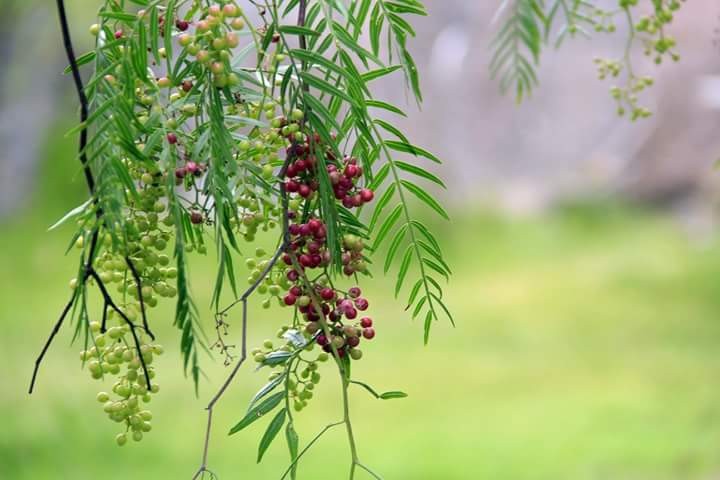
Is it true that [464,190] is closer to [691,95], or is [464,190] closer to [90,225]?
[691,95]

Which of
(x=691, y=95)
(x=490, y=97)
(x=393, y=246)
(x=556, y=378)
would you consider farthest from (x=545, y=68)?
(x=393, y=246)

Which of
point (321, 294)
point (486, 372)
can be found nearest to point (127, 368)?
point (321, 294)

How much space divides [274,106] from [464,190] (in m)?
→ 3.95

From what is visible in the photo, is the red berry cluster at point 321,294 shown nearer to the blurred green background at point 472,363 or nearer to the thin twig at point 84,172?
the thin twig at point 84,172

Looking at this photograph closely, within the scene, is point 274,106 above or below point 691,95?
below

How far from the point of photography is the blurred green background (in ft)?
9.04

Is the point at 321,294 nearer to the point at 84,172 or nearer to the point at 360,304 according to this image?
the point at 360,304

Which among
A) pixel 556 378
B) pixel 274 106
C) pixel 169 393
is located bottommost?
pixel 274 106

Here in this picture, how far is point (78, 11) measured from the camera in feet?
13.0

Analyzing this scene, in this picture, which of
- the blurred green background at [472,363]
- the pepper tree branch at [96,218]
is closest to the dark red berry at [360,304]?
the pepper tree branch at [96,218]

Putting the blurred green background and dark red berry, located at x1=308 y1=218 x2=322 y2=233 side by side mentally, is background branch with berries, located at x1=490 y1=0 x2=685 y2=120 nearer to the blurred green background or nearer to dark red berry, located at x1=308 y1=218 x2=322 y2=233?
dark red berry, located at x1=308 y1=218 x2=322 y2=233

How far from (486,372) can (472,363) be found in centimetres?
8

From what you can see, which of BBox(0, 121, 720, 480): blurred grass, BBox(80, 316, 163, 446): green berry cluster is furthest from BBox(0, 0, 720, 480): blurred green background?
BBox(80, 316, 163, 446): green berry cluster

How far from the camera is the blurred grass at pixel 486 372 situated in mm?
2750
